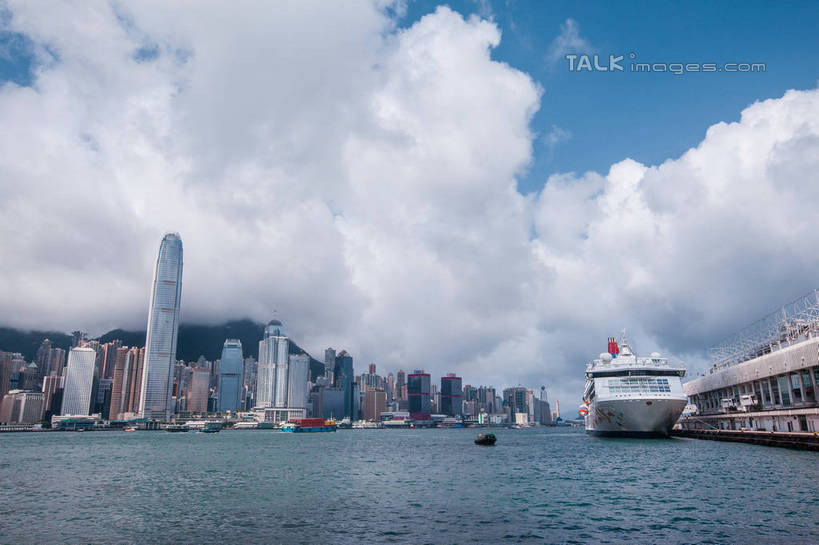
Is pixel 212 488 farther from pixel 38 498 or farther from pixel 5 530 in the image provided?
pixel 5 530

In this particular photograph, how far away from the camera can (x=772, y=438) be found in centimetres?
7519

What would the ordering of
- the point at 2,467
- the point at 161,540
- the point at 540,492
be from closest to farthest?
the point at 161,540, the point at 540,492, the point at 2,467

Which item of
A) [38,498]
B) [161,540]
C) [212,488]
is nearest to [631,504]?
[161,540]

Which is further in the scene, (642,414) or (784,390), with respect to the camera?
(642,414)

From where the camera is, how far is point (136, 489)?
49844mm

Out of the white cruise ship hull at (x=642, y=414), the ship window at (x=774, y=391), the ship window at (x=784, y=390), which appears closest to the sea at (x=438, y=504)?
the white cruise ship hull at (x=642, y=414)

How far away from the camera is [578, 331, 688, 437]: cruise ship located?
310 ft

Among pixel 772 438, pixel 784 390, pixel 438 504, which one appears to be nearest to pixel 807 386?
pixel 784 390

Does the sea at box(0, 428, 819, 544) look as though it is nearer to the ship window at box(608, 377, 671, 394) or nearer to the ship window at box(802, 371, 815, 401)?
A: the ship window at box(802, 371, 815, 401)

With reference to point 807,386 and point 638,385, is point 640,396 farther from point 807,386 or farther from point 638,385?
point 807,386

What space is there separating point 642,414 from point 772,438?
73.2 feet

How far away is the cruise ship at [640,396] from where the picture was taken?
310 feet

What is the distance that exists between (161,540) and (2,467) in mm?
64704

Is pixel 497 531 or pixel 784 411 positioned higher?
pixel 784 411
